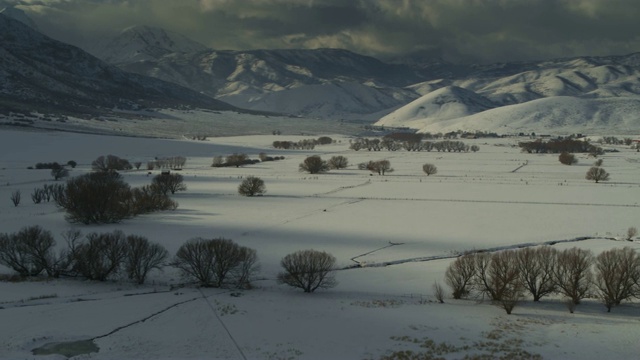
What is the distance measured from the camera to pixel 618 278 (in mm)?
33906

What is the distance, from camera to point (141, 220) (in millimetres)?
61688

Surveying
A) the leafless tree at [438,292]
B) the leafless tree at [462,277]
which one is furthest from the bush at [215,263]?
the leafless tree at [462,277]

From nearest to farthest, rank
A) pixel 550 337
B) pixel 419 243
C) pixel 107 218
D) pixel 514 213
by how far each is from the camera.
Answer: pixel 550 337
pixel 419 243
pixel 107 218
pixel 514 213

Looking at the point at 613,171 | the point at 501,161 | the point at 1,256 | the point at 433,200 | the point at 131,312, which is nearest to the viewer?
the point at 131,312

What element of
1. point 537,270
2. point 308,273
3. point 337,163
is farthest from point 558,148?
point 308,273

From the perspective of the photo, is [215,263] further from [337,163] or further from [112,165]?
[112,165]

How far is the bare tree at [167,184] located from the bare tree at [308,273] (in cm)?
4703

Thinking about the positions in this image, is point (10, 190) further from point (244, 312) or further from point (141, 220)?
point (244, 312)

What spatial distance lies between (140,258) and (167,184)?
4514 cm

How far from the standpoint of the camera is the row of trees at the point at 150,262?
37.9m

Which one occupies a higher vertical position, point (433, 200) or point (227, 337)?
point (433, 200)

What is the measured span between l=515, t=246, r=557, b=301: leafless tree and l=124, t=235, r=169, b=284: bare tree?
2497cm

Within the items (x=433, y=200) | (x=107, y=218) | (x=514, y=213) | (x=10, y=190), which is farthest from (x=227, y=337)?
(x=10, y=190)

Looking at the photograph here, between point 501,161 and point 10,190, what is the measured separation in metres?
119
